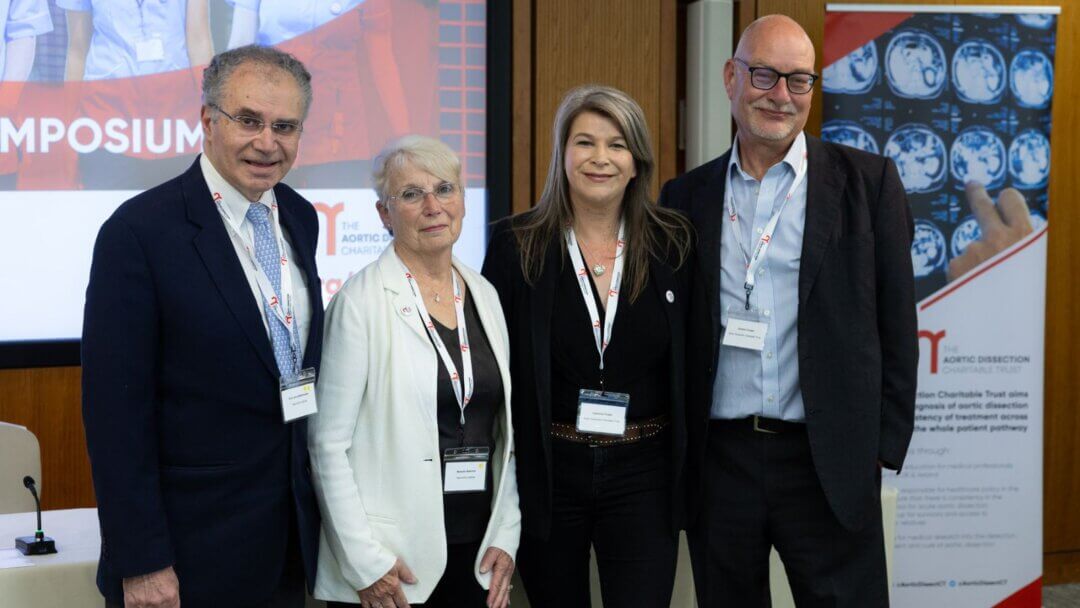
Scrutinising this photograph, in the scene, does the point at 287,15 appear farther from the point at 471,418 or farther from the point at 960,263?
the point at 960,263

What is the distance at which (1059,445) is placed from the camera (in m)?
5.13

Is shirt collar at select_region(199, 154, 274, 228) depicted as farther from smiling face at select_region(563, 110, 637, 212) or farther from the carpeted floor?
the carpeted floor

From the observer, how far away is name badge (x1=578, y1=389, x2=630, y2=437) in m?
2.37

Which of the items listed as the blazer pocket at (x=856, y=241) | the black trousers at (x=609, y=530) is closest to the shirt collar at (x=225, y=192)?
the black trousers at (x=609, y=530)

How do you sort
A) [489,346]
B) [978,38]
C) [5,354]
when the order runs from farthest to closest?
[978,38]
[5,354]
[489,346]

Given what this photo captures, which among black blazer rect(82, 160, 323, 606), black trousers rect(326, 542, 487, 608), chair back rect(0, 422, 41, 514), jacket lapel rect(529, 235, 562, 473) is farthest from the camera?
chair back rect(0, 422, 41, 514)

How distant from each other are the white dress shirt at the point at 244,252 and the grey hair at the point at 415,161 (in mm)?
266

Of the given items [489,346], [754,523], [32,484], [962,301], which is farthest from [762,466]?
[962,301]

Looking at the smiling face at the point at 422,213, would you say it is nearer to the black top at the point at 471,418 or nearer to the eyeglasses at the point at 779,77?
the black top at the point at 471,418

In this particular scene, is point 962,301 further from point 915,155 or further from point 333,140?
point 333,140

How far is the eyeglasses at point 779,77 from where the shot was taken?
2.58 m

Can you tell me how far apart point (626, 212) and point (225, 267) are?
1.02m

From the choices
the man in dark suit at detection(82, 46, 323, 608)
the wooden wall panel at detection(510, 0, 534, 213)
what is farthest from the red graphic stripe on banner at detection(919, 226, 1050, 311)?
the man in dark suit at detection(82, 46, 323, 608)

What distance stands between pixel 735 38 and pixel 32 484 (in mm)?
3509
